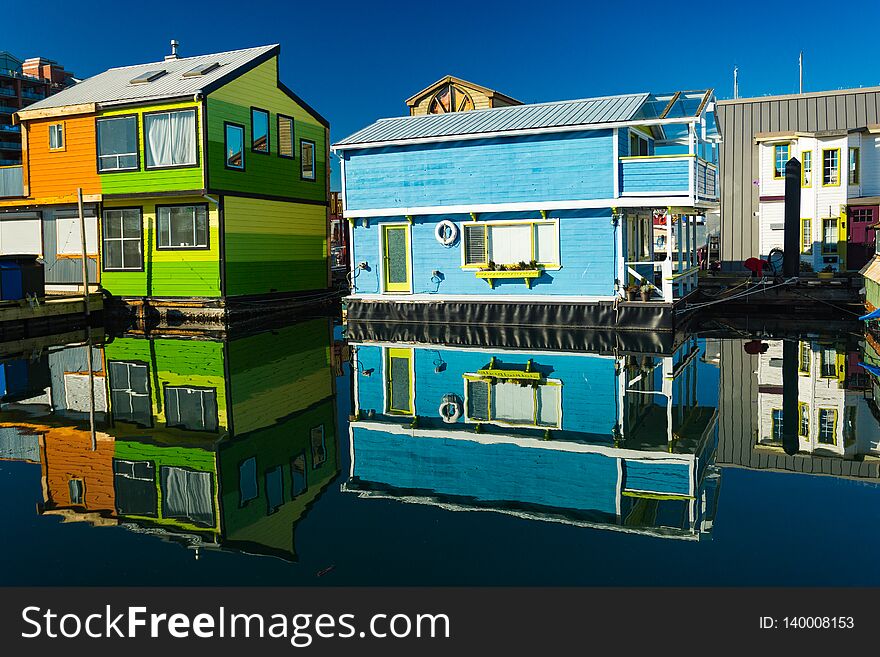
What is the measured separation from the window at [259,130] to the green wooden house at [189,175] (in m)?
0.03

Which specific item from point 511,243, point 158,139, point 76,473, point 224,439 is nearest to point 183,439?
point 224,439

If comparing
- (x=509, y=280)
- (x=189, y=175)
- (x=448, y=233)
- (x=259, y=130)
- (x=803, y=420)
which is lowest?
(x=803, y=420)

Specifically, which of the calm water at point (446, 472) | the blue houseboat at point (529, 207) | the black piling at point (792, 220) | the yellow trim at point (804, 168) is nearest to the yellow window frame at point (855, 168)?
the yellow trim at point (804, 168)

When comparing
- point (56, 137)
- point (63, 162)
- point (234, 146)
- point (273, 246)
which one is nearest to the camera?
point (234, 146)

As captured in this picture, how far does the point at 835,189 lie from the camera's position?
2902cm

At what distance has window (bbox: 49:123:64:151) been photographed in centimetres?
2581

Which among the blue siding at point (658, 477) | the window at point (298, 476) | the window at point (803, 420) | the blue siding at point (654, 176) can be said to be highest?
the blue siding at point (654, 176)

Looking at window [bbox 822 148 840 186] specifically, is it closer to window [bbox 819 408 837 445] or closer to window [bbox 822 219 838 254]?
window [bbox 822 219 838 254]

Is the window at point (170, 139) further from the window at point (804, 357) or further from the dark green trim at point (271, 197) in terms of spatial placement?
the window at point (804, 357)

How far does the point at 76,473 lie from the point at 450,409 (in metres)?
5.23

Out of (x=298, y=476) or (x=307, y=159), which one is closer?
(x=298, y=476)

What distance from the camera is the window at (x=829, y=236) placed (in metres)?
29.1

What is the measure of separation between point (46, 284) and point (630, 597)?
82.6ft

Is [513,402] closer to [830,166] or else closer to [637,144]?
[637,144]
